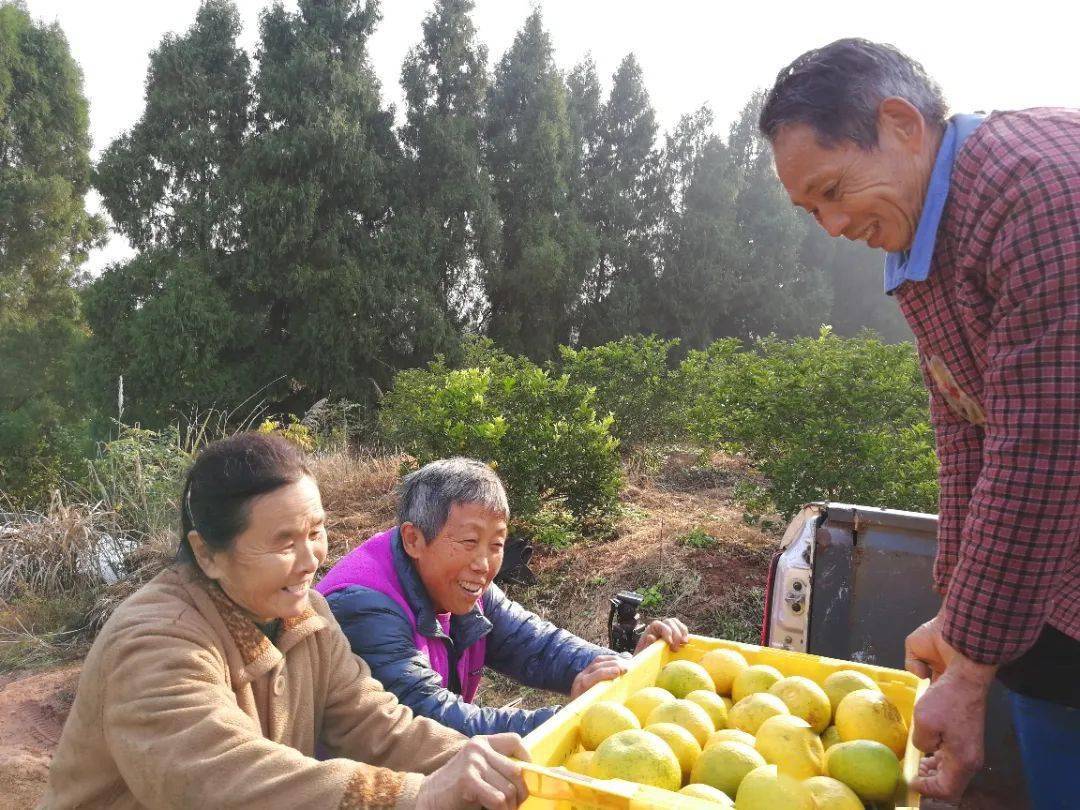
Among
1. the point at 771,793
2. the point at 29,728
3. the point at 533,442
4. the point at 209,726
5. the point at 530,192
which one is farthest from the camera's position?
the point at 530,192

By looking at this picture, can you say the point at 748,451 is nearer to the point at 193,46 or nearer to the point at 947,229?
the point at 947,229

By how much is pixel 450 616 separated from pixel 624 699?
1.05 m

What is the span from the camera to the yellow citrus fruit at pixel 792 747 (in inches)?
64.2

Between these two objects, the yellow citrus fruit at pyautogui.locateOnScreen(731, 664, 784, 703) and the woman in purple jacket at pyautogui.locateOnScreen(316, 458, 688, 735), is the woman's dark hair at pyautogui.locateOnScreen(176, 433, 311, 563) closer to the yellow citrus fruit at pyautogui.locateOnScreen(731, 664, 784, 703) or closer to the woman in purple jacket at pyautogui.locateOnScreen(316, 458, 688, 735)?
the woman in purple jacket at pyautogui.locateOnScreen(316, 458, 688, 735)

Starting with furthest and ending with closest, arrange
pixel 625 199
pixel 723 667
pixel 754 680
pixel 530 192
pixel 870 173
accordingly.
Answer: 1. pixel 625 199
2. pixel 530 192
3. pixel 723 667
4. pixel 754 680
5. pixel 870 173

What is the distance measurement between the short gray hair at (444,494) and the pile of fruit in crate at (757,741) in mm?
897

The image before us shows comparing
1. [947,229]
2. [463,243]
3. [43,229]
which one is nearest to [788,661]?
[947,229]

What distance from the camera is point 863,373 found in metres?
6.03

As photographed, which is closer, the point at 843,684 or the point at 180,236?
the point at 843,684

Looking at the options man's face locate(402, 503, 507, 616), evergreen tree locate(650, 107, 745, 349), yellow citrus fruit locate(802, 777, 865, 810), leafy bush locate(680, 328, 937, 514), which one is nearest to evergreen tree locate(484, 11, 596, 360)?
evergreen tree locate(650, 107, 745, 349)

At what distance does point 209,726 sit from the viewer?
5.48 ft

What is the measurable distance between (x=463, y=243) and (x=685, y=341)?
26.6ft

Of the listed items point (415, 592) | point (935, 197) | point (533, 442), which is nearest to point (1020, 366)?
point (935, 197)

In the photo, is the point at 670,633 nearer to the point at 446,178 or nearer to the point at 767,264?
the point at 446,178
